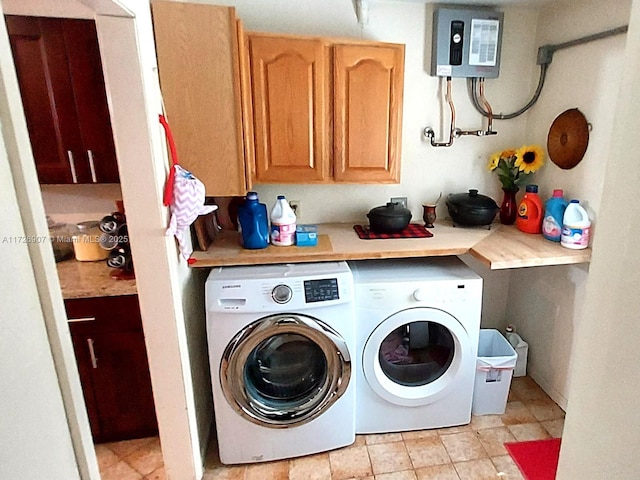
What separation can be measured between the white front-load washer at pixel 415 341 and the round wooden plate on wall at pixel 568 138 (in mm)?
781

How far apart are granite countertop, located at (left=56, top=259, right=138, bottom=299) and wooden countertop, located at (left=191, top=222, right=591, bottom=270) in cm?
34

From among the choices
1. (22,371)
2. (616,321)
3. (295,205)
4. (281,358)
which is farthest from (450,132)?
(22,371)

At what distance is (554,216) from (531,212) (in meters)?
0.15

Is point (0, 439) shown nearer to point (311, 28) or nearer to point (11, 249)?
point (11, 249)

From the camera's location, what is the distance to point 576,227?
75.3 inches

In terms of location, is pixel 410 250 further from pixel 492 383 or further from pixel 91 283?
pixel 91 283

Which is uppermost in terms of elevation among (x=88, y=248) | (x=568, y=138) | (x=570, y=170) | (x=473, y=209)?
(x=568, y=138)

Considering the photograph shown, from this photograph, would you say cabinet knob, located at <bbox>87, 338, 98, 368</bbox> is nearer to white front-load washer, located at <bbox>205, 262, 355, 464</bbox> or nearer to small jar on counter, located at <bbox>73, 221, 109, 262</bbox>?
small jar on counter, located at <bbox>73, 221, 109, 262</bbox>

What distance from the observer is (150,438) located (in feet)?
6.68

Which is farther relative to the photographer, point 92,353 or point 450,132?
point 450,132

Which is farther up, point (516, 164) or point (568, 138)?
point (568, 138)

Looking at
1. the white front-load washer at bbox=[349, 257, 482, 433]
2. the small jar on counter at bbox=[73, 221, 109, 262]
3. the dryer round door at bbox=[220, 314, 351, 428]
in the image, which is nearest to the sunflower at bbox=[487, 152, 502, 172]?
the white front-load washer at bbox=[349, 257, 482, 433]

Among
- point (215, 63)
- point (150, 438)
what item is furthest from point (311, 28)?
point (150, 438)

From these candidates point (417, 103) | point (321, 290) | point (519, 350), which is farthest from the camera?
point (519, 350)
